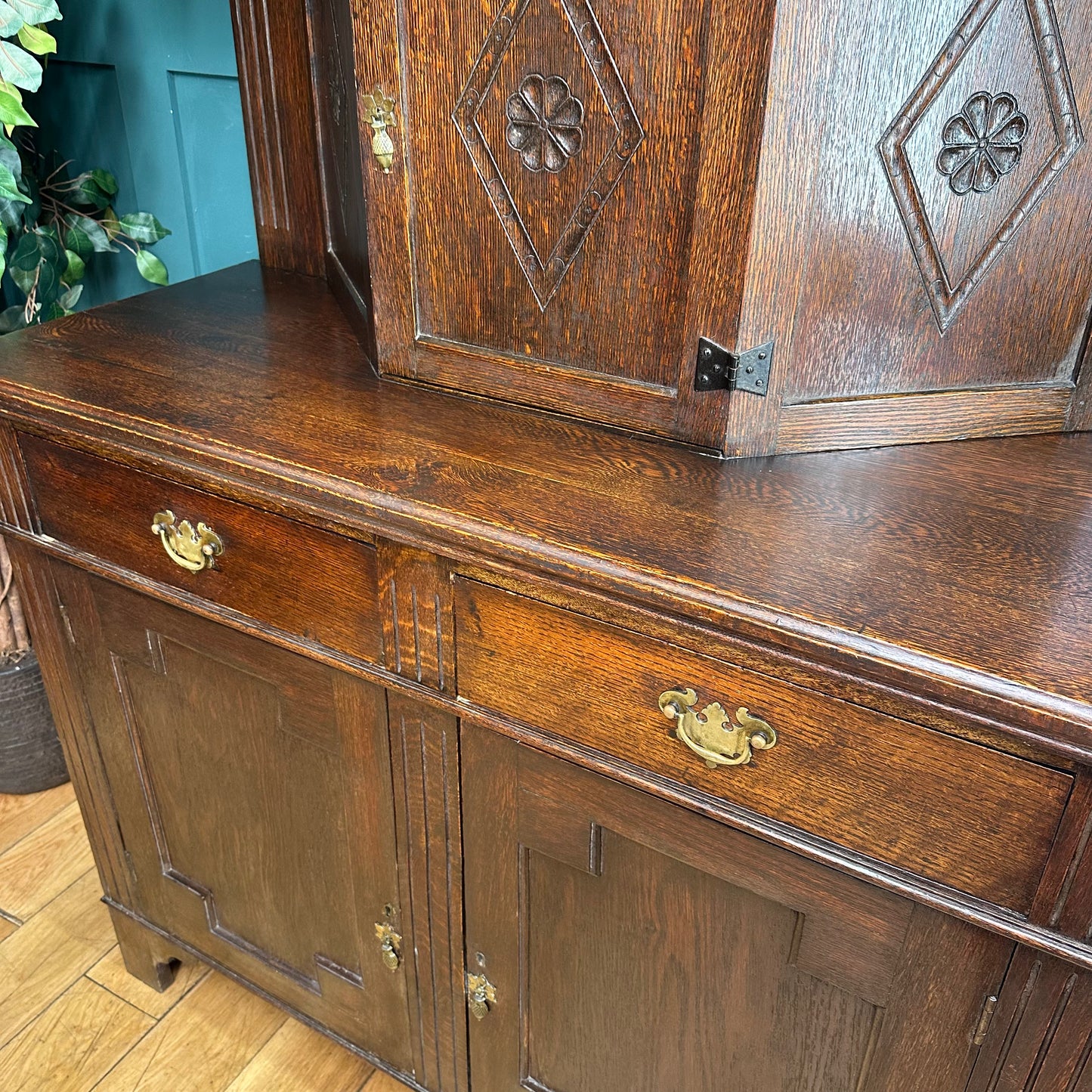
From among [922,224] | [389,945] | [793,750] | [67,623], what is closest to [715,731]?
[793,750]

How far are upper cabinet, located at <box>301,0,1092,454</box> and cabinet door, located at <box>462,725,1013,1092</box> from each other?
30 cm

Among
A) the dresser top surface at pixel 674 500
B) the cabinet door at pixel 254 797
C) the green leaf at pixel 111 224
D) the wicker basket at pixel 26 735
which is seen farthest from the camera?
the wicker basket at pixel 26 735

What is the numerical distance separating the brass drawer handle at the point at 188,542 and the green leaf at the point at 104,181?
76cm

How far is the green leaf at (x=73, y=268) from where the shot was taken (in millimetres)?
1385

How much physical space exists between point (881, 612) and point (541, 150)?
0.43 m

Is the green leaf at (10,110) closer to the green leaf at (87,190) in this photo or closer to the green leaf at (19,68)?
the green leaf at (19,68)

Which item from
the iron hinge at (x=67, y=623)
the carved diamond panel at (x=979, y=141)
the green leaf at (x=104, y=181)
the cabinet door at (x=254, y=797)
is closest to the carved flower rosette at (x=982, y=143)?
the carved diamond panel at (x=979, y=141)

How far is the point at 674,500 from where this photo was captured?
2.21 ft

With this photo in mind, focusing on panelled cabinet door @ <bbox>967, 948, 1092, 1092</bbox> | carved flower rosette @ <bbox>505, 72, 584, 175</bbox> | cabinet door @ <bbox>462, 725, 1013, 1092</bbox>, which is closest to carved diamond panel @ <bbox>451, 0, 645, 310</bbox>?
carved flower rosette @ <bbox>505, 72, 584, 175</bbox>

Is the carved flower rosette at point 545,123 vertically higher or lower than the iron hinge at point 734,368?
higher

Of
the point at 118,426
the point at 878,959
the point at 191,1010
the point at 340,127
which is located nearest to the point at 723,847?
the point at 878,959

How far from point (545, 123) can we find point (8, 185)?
791 mm

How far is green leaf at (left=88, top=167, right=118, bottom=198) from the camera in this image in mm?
1356

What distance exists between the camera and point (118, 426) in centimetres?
80
